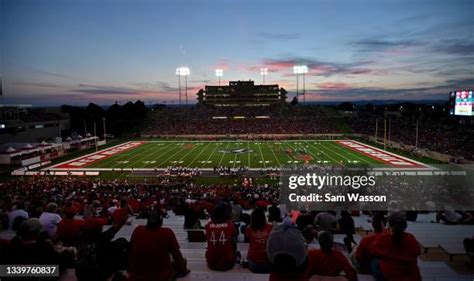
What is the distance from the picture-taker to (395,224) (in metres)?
3.32

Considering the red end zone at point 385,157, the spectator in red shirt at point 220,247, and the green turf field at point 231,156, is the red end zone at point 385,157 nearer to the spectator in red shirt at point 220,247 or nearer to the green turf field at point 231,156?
the green turf field at point 231,156

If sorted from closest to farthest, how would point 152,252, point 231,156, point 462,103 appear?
point 152,252, point 462,103, point 231,156

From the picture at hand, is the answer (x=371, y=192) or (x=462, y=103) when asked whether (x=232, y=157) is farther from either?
(x=371, y=192)

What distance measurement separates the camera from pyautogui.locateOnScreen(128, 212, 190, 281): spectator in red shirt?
346 centimetres

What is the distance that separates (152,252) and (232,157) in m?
31.6

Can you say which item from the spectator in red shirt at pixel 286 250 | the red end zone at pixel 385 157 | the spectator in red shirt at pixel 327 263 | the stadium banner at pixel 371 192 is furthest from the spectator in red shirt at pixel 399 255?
the red end zone at pixel 385 157

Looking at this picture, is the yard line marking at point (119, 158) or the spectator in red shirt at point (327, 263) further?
the yard line marking at point (119, 158)

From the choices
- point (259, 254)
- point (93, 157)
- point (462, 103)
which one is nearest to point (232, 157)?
point (93, 157)

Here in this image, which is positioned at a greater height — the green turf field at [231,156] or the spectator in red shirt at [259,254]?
the spectator in red shirt at [259,254]

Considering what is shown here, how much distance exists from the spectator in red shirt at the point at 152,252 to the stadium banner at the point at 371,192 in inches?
305

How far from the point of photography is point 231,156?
35.7m

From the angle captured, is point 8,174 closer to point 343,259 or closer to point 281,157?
point 281,157

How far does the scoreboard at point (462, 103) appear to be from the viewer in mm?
33938

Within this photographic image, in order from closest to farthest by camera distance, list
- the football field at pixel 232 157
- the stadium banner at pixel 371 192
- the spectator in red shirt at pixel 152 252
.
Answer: the spectator in red shirt at pixel 152 252, the stadium banner at pixel 371 192, the football field at pixel 232 157
